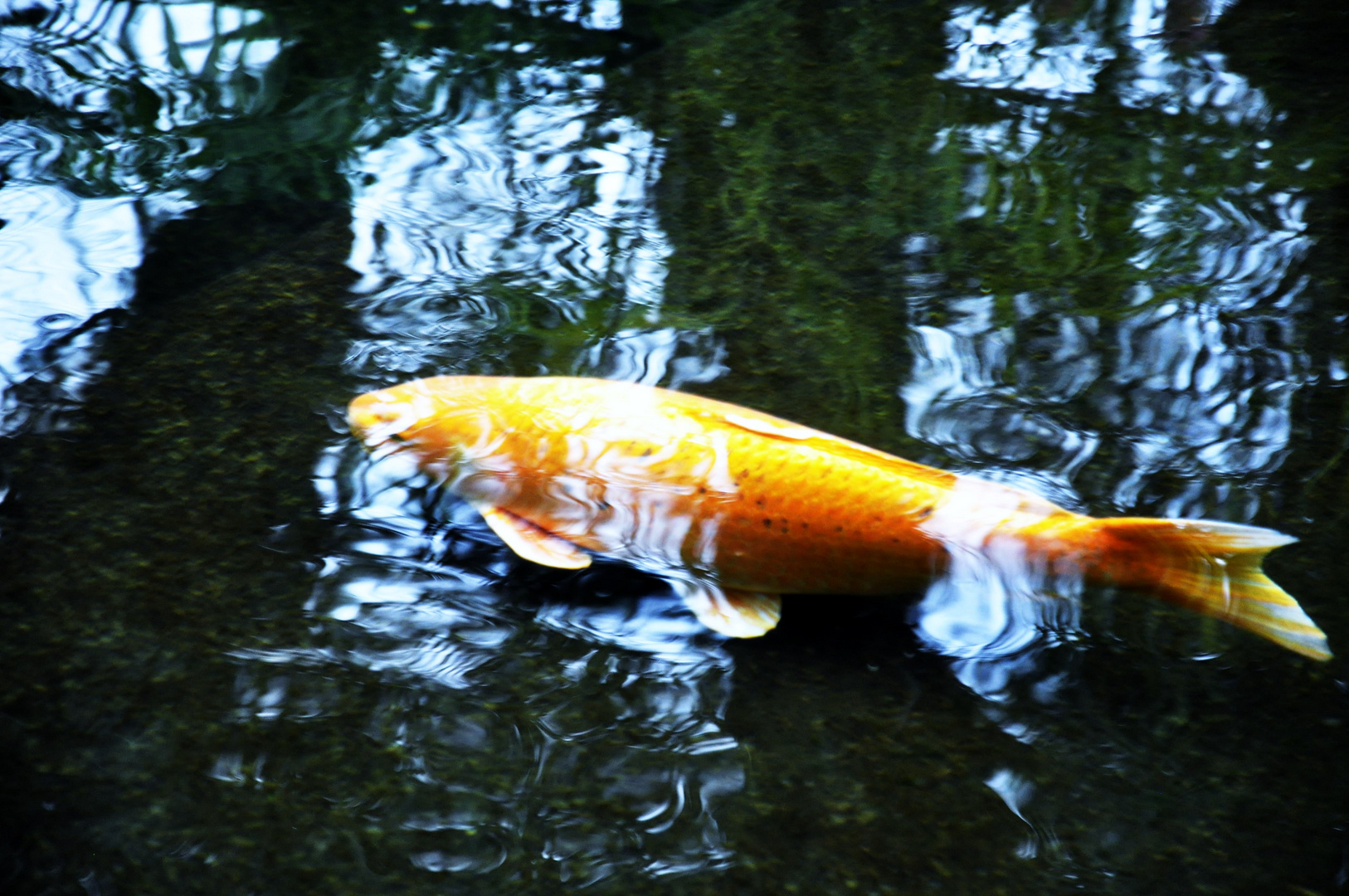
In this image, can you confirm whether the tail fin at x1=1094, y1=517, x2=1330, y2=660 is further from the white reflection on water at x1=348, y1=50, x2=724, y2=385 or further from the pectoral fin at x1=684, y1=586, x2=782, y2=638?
the white reflection on water at x1=348, y1=50, x2=724, y2=385

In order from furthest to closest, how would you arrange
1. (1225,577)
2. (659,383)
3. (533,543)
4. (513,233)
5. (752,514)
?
(513,233), (659,383), (533,543), (752,514), (1225,577)

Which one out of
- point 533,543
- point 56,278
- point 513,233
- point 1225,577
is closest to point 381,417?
point 533,543

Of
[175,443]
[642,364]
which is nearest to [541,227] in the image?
[642,364]

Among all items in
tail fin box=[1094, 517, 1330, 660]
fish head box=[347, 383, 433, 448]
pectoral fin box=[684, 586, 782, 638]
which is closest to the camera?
tail fin box=[1094, 517, 1330, 660]

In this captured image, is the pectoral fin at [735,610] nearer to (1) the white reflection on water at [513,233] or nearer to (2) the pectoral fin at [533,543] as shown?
(2) the pectoral fin at [533,543]

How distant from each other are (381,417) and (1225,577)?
1878 mm

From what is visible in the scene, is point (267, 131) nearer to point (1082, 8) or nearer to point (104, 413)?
point (104, 413)

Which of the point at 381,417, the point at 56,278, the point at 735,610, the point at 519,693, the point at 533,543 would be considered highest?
the point at 56,278

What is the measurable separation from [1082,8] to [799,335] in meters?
2.36

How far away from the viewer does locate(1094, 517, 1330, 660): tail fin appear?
1.87m

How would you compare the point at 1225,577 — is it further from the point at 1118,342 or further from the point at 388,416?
the point at 388,416

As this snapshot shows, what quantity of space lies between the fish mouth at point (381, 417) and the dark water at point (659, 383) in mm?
82

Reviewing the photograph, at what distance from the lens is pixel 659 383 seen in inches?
103

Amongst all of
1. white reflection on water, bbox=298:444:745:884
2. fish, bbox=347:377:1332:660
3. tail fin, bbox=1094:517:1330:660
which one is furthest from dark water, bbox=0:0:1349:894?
tail fin, bbox=1094:517:1330:660
